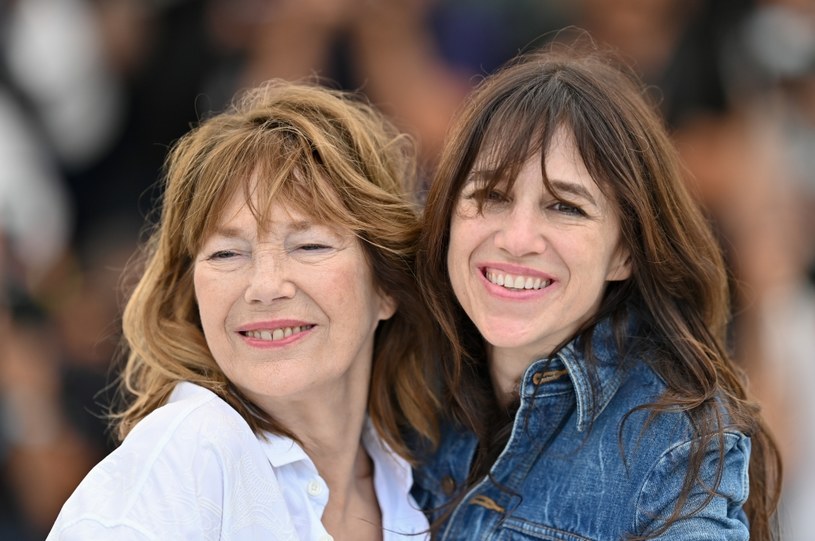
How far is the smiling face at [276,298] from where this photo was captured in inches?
85.4

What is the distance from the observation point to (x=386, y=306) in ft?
8.09

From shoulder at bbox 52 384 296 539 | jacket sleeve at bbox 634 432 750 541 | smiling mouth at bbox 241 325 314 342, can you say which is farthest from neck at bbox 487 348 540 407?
shoulder at bbox 52 384 296 539

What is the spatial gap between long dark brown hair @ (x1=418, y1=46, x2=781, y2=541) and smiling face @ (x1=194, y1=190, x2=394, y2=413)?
0.85ft

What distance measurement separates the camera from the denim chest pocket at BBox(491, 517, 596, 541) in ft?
7.27

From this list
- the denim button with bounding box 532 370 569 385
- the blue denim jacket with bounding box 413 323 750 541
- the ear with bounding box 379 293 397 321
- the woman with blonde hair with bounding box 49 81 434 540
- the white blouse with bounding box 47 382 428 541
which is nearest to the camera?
the white blouse with bounding box 47 382 428 541

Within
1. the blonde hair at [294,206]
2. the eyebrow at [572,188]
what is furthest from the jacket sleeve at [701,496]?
the blonde hair at [294,206]

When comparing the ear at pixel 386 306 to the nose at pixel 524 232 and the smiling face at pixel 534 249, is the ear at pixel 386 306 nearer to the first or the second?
the smiling face at pixel 534 249

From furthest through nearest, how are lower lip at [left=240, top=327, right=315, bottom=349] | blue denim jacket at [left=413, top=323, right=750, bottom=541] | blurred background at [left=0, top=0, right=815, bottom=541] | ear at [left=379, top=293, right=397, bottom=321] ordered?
1. blurred background at [left=0, top=0, right=815, bottom=541]
2. ear at [left=379, top=293, right=397, bottom=321]
3. lower lip at [left=240, top=327, right=315, bottom=349]
4. blue denim jacket at [left=413, top=323, right=750, bottom=541]

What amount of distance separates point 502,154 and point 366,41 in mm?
1828

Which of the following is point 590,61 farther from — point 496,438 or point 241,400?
point 241,400

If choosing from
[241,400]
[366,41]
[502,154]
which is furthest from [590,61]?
[366,41]

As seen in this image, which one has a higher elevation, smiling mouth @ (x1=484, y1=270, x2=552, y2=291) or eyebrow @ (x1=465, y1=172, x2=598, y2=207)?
eyebrow @ (x1=465, y1=172, x2=598, y2=207)

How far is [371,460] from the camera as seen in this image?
2.60 meters

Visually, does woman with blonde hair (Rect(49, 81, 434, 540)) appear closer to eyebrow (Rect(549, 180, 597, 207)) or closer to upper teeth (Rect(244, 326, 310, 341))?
upper teeth (Rect(244, 326, 310, 341))
